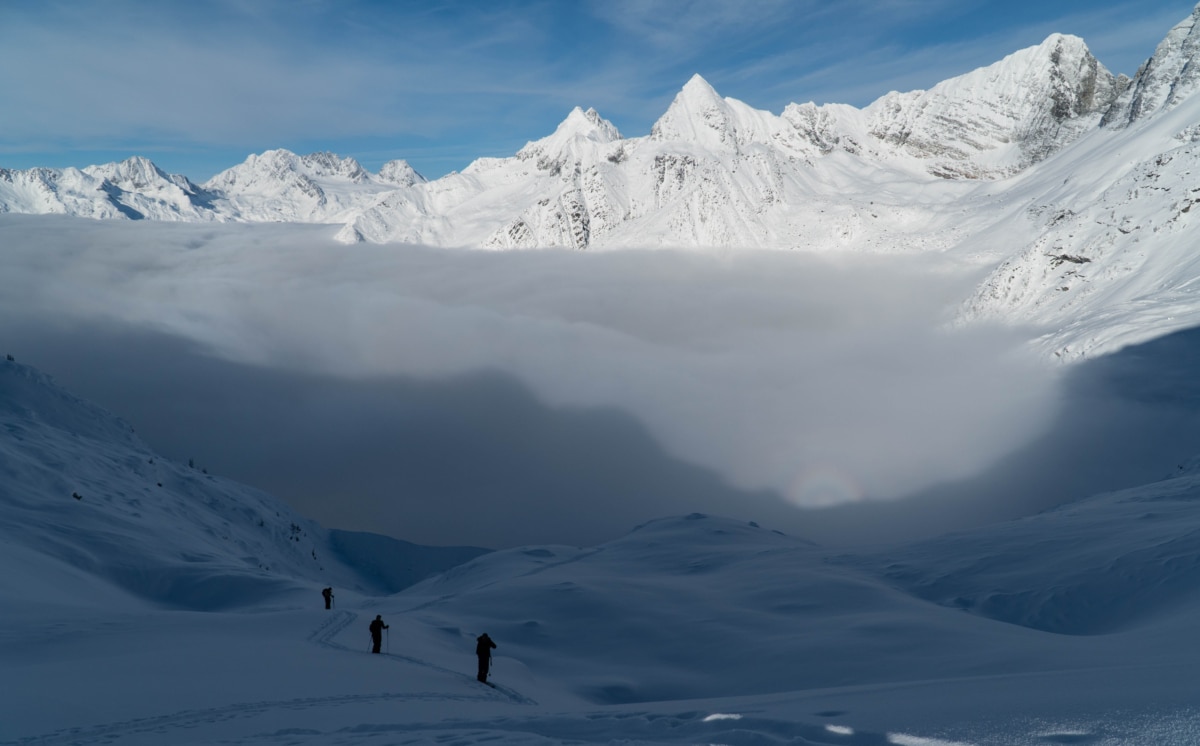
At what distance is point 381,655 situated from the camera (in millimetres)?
19938

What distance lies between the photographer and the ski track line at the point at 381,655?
1815 centimetres

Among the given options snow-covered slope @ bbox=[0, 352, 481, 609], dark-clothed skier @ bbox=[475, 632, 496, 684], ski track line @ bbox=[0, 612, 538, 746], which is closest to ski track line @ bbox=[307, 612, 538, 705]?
ski track line @ bbox=[0, 612, 538, 746]

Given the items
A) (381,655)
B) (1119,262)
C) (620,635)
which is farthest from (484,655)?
(1119,262)

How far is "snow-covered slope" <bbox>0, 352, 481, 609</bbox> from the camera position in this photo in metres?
30.8

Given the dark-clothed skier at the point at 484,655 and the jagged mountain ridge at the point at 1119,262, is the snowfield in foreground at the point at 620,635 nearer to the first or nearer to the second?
the dark-clothed skier at the point at 484,655

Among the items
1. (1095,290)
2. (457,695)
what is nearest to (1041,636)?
(457,695)

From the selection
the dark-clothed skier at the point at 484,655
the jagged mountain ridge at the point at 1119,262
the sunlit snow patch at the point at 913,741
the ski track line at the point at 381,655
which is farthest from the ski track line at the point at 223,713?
the jagged mountain ridge at the point at 1119,262

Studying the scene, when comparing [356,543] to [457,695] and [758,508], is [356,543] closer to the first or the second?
[758,508]

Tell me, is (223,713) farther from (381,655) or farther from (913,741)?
(913,741)

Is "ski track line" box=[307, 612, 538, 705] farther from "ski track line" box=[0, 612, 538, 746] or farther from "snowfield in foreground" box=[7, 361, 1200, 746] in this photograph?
"snowfield in foreground" box=[7, 361, 1200, 746]

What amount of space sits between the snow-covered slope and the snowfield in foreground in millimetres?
207

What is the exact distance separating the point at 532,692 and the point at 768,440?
5293 inches

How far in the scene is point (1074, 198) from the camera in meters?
192

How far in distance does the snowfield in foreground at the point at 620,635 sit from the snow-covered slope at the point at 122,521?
21 cm
